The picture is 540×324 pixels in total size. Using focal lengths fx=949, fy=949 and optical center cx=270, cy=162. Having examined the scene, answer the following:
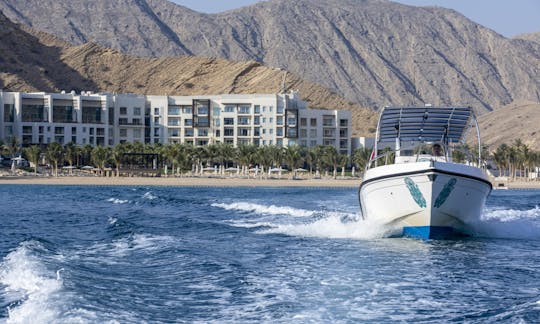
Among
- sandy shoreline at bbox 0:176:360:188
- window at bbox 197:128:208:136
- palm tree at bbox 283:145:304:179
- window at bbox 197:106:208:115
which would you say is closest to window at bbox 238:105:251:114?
window at bbox 197:106:208:115

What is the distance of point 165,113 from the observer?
497 ft

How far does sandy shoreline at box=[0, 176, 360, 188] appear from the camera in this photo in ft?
358

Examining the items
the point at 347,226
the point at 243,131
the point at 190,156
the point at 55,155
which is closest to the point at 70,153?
the point at 55,155

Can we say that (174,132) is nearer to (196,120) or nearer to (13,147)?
(196,120)

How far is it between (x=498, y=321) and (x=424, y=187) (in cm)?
1300

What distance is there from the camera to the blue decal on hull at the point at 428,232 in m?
31.9

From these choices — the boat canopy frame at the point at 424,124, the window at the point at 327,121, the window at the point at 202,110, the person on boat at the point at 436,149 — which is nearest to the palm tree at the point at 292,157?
the window at the point at 327,121

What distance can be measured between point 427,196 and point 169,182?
83.1 meters

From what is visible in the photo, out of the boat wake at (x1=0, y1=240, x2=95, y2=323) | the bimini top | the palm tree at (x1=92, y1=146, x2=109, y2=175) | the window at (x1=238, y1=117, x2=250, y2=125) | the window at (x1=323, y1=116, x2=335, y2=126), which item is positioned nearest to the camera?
the boat wake at (x1=0, y1=240, x2=95, y2=323)

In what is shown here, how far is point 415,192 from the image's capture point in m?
31.0

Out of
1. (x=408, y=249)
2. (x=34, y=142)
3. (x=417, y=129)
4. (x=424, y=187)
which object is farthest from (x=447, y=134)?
(x=34, y=142)

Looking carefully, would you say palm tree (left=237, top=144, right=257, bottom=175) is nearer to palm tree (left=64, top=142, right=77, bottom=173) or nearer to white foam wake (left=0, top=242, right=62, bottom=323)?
palm tree (left=64, top=142, right=77, bottom=173)

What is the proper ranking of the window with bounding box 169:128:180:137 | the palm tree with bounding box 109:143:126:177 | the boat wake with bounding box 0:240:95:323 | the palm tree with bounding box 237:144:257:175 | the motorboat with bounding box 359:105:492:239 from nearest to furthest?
the boat wake with bounding box 0:240:95:323, the motorboat with bounding box 359:105:492:239, the palm tree with bounding box 109:143:126:177, the palm tree with bounding box 237:144:257:175, the window with bounding box 169:128:180:137

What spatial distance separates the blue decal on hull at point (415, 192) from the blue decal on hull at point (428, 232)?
1.08 meters
